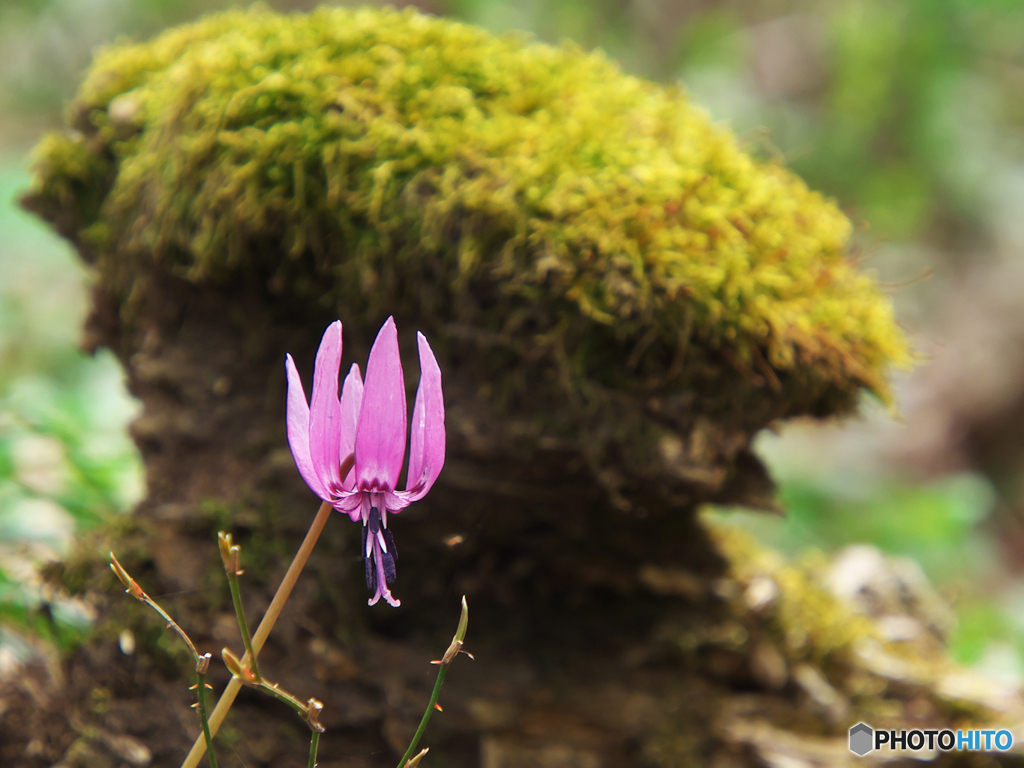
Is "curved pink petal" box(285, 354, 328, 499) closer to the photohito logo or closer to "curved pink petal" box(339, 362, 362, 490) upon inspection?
"curved pink petal" box(339, 362, 362, 490)

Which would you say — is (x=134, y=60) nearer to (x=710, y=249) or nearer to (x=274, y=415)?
(x=274, y=415)

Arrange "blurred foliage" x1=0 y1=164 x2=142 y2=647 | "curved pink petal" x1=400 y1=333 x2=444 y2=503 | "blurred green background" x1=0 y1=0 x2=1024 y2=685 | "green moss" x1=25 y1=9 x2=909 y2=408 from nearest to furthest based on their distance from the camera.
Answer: "curved pink petal" x1=400 y1=333 x2=444 y2=503, "green moss" x1=25 y1=9 x2=909 y2=408, "blurred foliage" x1=0 y1=164 x2=142 y2=647, "blurred green background" x1=0 y1=0 x2=1024 y2=685

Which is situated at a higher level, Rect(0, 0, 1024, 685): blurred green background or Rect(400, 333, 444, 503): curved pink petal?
Rect(0, 0, 1024, 685): blurred green background

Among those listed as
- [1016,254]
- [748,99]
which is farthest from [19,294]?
[1016,254]

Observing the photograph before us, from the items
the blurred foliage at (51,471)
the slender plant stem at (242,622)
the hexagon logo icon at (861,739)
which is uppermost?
the blurred foliage at (51,471)

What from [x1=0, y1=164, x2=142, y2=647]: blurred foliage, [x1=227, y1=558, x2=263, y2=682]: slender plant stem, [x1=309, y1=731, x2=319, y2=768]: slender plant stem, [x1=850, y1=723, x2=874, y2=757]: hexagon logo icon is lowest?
[x1=309, y1=731, x2=319, y2=768]: slender plant stem

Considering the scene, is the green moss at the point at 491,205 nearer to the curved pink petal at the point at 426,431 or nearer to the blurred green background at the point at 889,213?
the curved pink petal at the point at 426,431

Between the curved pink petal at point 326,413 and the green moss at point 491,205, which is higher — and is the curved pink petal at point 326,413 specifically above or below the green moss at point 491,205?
below

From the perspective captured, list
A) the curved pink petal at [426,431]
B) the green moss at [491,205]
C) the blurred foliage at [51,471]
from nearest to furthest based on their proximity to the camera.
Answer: the curved pink petal at [426,431], the green moss at [491,205], the blurred foliage at [51,471]

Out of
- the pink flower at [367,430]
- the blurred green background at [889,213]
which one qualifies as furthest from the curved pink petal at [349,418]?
the blurred green background at [889,213]

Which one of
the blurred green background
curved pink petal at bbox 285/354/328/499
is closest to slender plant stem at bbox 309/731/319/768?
curved pink petal at bbox 285/354/328/499
